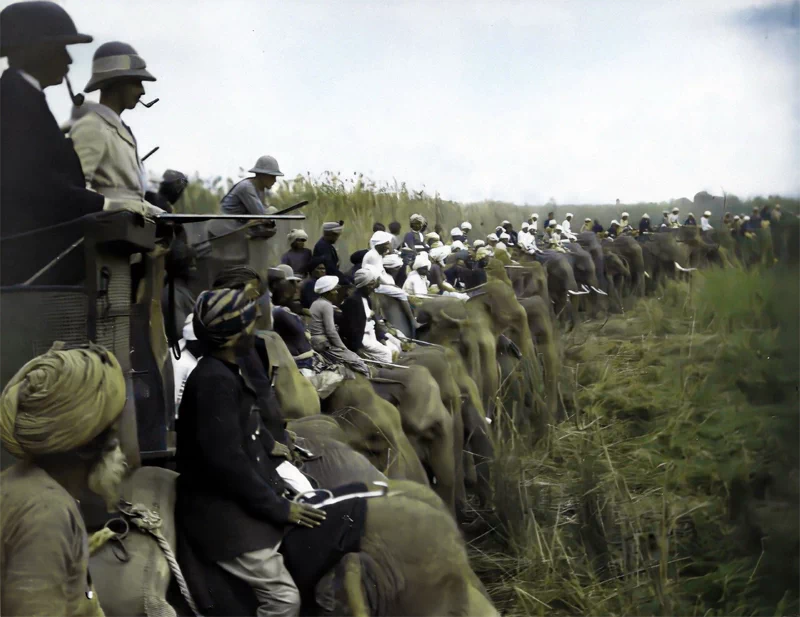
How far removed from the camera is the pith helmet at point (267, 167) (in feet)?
15.6

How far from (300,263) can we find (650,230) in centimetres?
266

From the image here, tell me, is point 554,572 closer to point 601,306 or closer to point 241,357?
point 241,357

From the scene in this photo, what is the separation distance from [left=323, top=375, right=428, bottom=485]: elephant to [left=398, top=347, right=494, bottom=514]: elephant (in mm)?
704

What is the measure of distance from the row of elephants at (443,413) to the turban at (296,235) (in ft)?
1.88

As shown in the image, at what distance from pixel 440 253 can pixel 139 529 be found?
5.42m

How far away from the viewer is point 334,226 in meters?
6.13

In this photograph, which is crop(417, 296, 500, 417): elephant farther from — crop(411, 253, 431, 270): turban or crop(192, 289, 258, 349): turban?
crop(192, 289, 258, 349): turban

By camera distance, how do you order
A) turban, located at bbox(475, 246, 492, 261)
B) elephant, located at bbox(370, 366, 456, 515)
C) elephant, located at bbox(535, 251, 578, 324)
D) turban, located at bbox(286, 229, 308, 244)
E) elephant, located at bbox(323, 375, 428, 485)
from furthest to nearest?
1. elephant, located at bbox(535, 251, 578, 324)
2. turban, located at bbox(475, 246, 492, 261)
3. elephant, located at bbox(370, 366, 456, 515)
4. elephant, located at bbox(323, 375, 428, 485)
5. turban, located at bbox(286, 229, 308, 244)

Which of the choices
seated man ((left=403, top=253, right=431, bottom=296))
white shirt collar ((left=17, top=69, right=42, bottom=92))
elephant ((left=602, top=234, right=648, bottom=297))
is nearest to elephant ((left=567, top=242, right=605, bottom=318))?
elephant ((left=602, top=234, right=648, bottom=297))

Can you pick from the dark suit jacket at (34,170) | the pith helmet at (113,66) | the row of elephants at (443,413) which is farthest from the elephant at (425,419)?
the dark suit jacket at (34,170)

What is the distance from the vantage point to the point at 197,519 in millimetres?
3607

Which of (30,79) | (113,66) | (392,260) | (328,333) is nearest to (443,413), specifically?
(328,333)

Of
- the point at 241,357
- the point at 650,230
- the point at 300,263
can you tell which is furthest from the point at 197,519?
the point at 650,230

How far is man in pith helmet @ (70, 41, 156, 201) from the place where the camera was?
3840 mm
